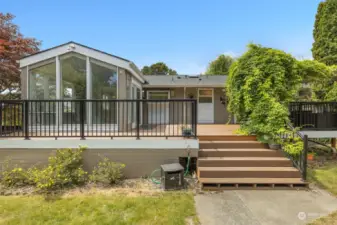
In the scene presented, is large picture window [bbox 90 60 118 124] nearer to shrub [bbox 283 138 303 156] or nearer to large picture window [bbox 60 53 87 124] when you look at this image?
large picture window [bbox 60 53 87 124]

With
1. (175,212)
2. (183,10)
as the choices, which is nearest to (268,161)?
(175,212)

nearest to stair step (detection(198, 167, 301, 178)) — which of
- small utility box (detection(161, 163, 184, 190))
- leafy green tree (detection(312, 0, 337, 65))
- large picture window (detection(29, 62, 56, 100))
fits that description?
small utility box (detection(161, 163, 184, 190))

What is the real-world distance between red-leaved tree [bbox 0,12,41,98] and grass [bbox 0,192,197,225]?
6735mm

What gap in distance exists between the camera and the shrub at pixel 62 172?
396cm

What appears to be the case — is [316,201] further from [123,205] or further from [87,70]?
[87,70]

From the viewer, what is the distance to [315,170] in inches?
217

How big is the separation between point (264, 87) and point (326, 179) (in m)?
2.76

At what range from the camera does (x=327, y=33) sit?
11.0 m

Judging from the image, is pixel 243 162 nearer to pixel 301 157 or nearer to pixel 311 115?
pixel 301 157

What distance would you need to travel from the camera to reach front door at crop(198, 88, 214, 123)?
34.4 ft

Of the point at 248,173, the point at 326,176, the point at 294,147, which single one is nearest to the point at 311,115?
the point at 326,176

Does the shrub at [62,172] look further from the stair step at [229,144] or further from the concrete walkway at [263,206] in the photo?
the stair step at [229,144]

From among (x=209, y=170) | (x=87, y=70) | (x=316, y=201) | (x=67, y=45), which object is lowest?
(x=316, y=201)

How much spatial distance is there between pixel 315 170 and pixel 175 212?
4681mm
